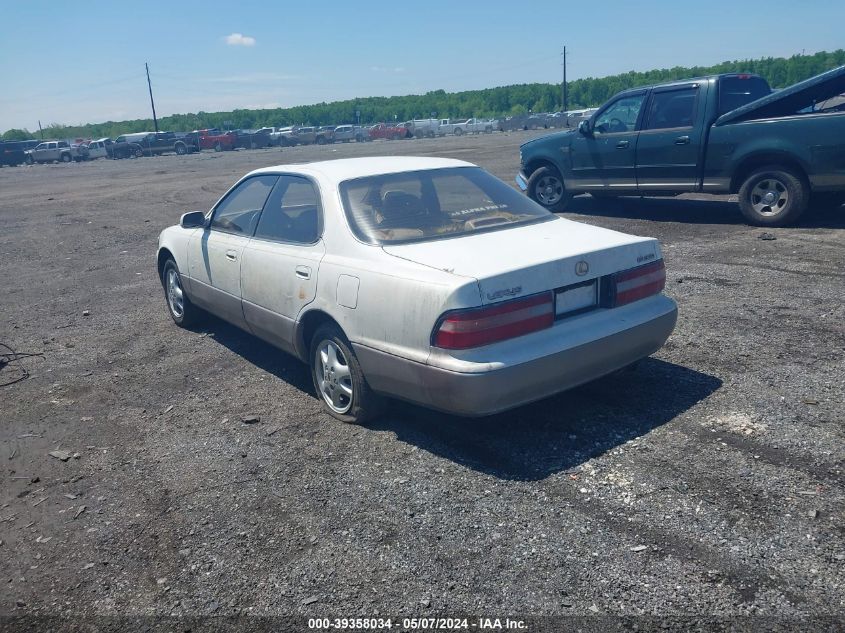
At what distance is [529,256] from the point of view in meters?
3.91

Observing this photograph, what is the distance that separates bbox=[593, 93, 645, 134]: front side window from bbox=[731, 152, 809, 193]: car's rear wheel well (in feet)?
5.98

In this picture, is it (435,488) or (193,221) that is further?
(193,221)

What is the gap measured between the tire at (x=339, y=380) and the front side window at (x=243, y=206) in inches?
53.0

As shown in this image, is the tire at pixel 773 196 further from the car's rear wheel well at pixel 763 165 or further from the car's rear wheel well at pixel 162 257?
the car's rear wheel well at pixel 162 257

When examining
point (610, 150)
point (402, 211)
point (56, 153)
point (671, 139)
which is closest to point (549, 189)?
point (610, 150)

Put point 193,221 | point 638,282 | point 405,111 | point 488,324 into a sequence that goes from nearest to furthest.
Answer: point 488,324 < point 638,282 < point 193,221 < point 405,111

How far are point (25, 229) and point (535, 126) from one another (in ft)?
177

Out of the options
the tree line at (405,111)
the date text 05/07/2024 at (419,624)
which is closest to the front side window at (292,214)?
the date text 05/07/2024 at (419,624)

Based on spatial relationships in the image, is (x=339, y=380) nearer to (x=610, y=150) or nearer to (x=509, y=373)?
(x=509, y=373)

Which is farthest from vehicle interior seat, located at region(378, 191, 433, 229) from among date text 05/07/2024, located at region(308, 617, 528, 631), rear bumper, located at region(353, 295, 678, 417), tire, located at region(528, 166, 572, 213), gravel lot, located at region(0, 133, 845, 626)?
tire, located at region(528, 166, 572, 213)

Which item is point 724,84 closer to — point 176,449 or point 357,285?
point 357,285

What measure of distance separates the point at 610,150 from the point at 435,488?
8818 millimetres

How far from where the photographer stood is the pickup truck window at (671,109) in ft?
33.4

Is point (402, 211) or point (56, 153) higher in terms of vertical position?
point (56, 153)
